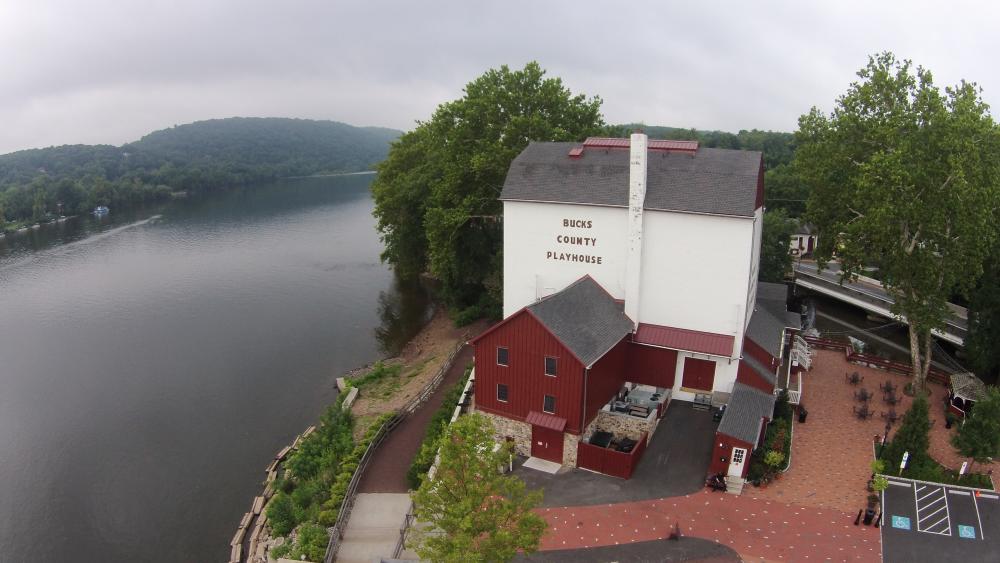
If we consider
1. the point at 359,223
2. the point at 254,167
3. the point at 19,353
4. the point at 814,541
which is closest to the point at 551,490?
the point at 814,541

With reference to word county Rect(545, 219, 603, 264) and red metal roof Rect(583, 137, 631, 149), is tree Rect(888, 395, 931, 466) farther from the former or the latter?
red metal roof Rect(583, 137, 631, 149)

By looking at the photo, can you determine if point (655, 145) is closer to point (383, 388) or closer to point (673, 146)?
point (673, 146)

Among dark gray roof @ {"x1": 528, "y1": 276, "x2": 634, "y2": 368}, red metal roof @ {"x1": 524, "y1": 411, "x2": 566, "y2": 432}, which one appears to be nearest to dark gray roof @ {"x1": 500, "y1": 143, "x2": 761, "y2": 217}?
dark gray roof @ {"x1": 528, "y1": 276, "x2": 634, "y2": 368}

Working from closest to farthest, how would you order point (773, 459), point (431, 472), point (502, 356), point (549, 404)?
point (773, 459) < point (549, 404) < point (431, 472) < point (502, 356)

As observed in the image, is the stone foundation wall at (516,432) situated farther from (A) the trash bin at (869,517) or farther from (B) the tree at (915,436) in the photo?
(B) the tree at (915,436)

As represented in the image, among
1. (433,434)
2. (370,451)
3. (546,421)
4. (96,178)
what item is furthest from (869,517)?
(96,178)

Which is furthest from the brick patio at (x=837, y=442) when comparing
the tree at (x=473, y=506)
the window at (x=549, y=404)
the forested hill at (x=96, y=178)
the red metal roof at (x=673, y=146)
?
the forested hill at (x=96, y=178)

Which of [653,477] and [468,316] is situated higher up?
[653,477]
